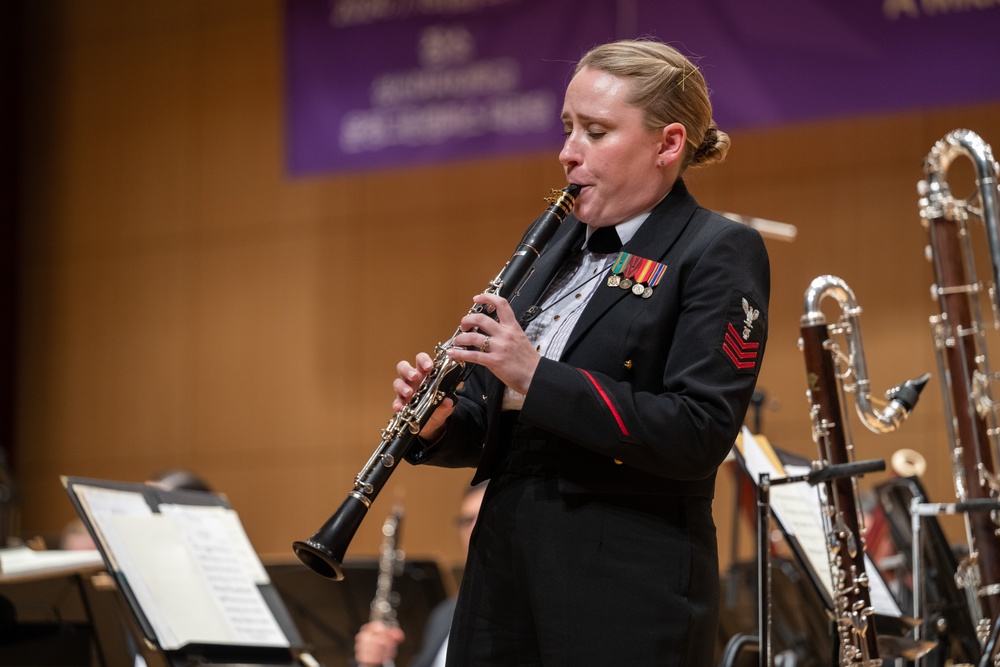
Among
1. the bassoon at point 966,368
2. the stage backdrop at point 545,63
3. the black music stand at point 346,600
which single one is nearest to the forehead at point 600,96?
the bassoon at point 966,368

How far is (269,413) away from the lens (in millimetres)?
7195

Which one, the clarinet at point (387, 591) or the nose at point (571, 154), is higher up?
the nose at point (571, 154)

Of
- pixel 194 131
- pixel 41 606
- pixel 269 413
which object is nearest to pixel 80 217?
pixel 194 131

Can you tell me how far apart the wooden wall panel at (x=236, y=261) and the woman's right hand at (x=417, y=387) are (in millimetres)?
4179

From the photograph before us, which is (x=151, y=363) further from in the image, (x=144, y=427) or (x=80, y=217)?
(x=80, y=217)

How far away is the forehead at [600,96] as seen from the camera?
1.99 m

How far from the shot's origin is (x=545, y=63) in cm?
553

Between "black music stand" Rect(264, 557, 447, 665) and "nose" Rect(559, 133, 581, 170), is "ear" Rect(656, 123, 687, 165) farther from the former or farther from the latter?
"black music stand" Rect(264, 557, 447, 665)

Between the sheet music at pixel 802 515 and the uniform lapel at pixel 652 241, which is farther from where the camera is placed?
the sheet music at pixel 802 515

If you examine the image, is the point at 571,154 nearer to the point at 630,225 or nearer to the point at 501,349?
the point at 630,225

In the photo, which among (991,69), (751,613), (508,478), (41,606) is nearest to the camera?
(508,478)

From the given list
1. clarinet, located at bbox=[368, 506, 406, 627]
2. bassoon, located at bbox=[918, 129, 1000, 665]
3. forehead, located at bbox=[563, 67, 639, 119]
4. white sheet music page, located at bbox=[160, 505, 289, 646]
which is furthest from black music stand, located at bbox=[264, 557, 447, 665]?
forehead, located at bbox=[563, 67, 639, 119]

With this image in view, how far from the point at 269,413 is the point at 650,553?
5614mm

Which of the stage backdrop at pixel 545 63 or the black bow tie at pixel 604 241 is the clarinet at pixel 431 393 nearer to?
the black bow tie at pixel 604 241
